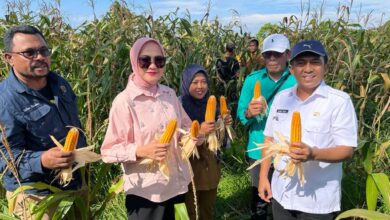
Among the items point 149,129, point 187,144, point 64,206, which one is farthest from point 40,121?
point 187,144

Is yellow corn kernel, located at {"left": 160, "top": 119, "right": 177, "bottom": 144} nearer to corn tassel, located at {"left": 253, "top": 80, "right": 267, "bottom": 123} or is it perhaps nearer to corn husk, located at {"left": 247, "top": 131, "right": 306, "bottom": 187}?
corn husk, located at {"left": 247, "top": 131, "right": 306, "bottom": 187}

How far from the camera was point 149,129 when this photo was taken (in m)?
2.31

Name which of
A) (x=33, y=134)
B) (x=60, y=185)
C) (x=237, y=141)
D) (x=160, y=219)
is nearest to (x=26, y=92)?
(x=33, y=134)

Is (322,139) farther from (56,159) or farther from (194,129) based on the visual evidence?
(56,159)

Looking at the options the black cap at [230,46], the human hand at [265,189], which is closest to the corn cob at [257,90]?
the human hand at [265,189]

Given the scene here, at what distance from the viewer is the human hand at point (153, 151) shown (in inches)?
84.3

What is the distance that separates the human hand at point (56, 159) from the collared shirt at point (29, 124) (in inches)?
2.5

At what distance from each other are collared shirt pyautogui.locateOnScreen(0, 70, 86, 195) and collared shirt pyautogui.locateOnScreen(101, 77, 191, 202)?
33cm

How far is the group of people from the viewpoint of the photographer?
83.1 inches

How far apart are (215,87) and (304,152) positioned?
3.41 meters

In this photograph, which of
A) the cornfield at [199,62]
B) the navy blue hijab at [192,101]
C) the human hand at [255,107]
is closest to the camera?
the human hand at [255,107]

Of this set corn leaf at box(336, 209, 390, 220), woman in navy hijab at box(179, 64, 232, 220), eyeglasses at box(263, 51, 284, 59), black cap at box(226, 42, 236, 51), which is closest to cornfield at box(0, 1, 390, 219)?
black cap at box(226, 42, 236, 51)

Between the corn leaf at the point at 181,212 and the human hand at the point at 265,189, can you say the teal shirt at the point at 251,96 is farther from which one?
the corn leaf at the point at 181,212

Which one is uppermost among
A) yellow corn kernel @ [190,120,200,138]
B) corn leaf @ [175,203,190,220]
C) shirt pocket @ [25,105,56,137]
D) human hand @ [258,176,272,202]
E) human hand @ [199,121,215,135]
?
shirt pocket @ [25,105,56,137]
